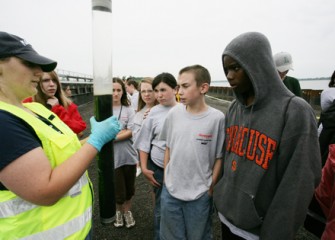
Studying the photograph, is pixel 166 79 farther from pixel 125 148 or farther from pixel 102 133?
pixel 102 133

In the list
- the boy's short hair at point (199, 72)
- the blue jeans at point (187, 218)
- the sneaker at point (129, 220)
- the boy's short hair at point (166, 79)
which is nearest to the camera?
the blue jeans at point (187, 218)

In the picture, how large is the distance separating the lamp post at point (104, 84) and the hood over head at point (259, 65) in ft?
2.80

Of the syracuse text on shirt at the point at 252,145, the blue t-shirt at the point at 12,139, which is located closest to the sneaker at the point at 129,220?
the syracuse text on shirt at the point at 252,145

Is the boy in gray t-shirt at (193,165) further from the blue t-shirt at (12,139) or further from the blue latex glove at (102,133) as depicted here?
the blue t-shirt at (12,139)

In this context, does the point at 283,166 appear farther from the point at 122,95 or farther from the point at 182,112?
the point at 122,95

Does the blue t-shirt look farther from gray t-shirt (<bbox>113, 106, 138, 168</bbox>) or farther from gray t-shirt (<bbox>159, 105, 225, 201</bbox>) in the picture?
gray t-shirt (<bbox>113, 106, 138, 168</bbox>)

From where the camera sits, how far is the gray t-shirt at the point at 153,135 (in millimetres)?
→ 2449

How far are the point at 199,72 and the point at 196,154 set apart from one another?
0.80 m

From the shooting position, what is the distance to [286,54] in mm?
3529

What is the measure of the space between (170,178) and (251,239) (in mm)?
860

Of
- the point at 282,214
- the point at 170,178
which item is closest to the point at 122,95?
the point at 170,178

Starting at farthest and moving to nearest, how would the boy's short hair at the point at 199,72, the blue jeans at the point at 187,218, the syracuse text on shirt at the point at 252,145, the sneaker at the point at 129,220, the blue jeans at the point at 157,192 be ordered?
the sneaker at the point at 129,220 → the blue jeans at the point at 157,192 → the boy's short hair at the point at 199,72 → the blue jeans at the point at 187,218 → the syracuse text on shirt at the point at 252,145

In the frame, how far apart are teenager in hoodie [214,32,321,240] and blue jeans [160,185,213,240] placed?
325 millimetres

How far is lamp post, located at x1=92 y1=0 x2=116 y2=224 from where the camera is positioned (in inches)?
38.2
